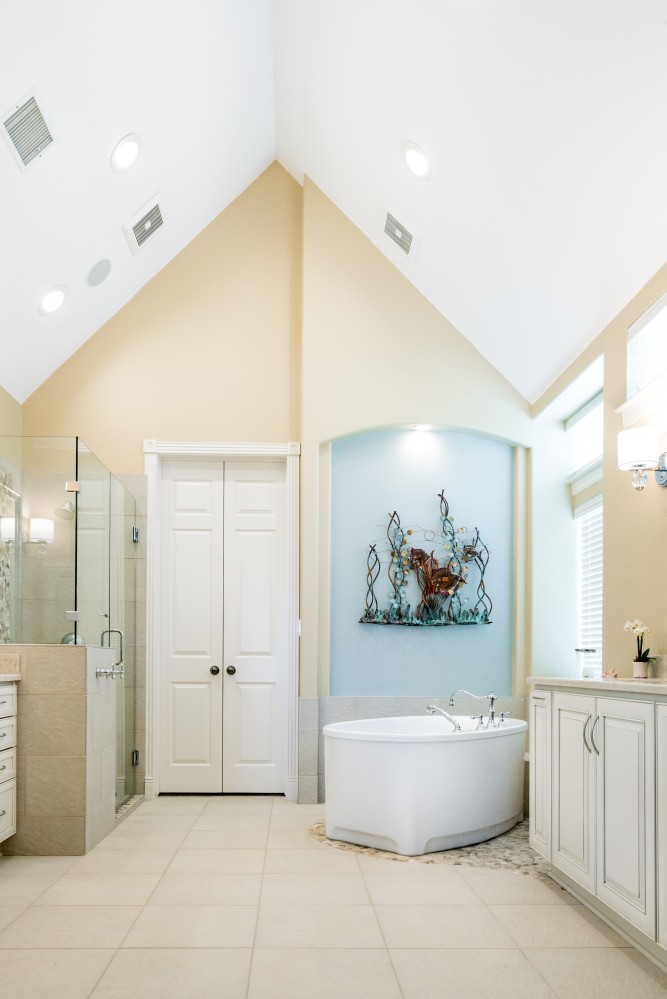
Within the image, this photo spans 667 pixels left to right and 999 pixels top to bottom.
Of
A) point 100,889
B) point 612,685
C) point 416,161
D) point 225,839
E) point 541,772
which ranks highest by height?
point 416,161

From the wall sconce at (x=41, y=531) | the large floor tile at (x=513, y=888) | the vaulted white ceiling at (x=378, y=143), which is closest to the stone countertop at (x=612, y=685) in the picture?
the large floor tile at (x=513, y=888)

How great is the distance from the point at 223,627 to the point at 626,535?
9.47 ft

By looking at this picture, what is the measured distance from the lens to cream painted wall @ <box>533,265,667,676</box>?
394 cm

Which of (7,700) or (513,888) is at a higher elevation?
(7,700)

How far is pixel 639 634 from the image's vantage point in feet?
12.8

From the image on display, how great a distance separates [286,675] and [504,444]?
7.02 feet

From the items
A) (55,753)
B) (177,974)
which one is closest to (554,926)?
(177,974)

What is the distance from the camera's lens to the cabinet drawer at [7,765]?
4.19 meters

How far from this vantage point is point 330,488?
608 cm

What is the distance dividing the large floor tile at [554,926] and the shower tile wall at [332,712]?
7.57ft

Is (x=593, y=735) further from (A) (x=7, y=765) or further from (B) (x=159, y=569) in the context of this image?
(B) (x=159, y=569)

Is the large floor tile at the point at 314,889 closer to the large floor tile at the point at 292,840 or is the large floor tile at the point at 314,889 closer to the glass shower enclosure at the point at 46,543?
the large floor tile at the point at 292,840

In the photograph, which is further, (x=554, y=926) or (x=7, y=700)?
(x=7, y=700)

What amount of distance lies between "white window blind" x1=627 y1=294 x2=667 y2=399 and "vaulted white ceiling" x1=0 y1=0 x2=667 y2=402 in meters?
0.20
